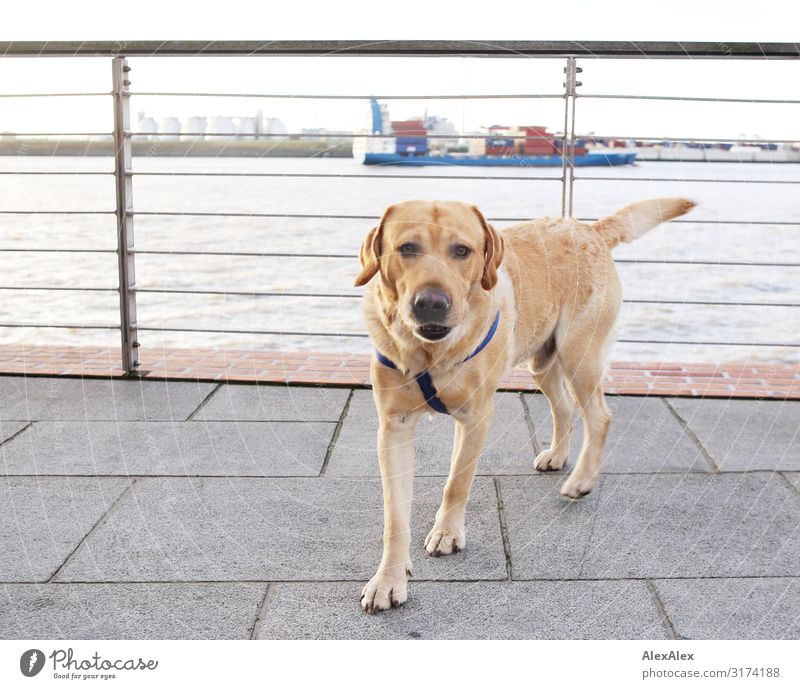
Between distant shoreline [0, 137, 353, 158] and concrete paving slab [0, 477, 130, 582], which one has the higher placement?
distant shoreline [0, 137, 353, 158]

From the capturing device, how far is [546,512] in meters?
3.24

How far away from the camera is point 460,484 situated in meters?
2.89

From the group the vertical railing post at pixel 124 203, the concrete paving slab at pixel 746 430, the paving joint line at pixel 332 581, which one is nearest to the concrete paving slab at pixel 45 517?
the paving joint line at pixel 332 581

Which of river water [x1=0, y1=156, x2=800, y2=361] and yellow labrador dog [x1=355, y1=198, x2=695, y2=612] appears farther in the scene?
river water [x1=0, y1=156, x2=800, y2=361]

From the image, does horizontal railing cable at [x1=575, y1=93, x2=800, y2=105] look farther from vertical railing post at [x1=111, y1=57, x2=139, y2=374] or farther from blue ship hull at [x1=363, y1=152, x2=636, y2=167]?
vertical railing post at [x1=111, y1=57, x2=139, y2=374]

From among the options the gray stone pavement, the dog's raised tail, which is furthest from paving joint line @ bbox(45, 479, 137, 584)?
the dog's raised tail

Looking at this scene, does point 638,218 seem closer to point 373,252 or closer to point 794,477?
point 794,477

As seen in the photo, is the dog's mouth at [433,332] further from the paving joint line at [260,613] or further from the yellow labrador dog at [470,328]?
the paving joint line at [260,613]

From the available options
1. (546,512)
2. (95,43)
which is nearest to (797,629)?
(546,512)

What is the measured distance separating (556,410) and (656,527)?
70 cm

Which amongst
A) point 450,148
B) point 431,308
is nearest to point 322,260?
point 450,148

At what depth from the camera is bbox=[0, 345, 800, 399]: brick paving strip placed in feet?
15.9

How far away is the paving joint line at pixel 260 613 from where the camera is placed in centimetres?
239

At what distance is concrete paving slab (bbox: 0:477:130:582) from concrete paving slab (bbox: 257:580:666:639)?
0.83 metres
